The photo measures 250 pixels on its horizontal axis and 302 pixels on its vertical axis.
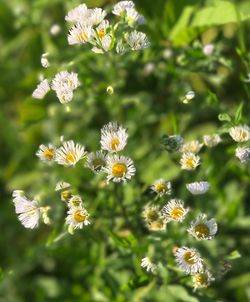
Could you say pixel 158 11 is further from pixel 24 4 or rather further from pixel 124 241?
pixel 124 241

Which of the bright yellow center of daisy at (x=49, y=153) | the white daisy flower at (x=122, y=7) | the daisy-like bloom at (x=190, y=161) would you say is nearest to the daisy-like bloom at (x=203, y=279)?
the daisy-like bloom at (x=190, y=161)

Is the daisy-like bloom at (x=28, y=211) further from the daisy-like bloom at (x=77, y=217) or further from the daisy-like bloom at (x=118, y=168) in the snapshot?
the daisy-like bloom at (x=118, y=168)

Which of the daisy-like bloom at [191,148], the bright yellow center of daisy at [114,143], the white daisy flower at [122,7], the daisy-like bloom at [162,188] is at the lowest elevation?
the daisy-like bloom at [191,148]

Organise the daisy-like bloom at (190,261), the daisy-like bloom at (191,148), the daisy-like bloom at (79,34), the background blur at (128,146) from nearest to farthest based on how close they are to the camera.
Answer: the daisy-like bloom at (190,261), the daisy-like bloom at (79,34), the daisy-like bloom at (191,148), the background blur at (128,146)

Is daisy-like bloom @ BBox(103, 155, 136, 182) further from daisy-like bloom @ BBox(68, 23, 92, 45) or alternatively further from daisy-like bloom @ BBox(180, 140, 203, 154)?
daisy-like bloom @ BBox(68, 23, 92, 45)

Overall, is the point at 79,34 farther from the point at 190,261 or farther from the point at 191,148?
the point at 190,261

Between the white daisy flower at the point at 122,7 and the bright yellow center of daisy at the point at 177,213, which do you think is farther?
the white daisy flower at the point at 122,7

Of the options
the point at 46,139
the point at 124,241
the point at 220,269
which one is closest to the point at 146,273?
the point at 124,241
